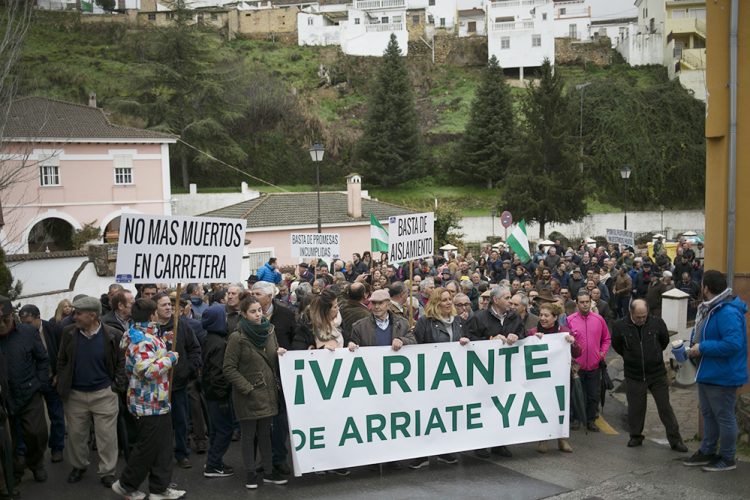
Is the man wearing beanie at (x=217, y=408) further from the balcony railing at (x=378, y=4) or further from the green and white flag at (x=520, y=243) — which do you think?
the balcony railing at (x=378, y=4)

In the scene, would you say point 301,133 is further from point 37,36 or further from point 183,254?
point 183,254

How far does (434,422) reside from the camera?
8320mm

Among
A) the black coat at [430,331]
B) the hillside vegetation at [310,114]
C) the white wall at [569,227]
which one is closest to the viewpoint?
the black coat at [430,331]

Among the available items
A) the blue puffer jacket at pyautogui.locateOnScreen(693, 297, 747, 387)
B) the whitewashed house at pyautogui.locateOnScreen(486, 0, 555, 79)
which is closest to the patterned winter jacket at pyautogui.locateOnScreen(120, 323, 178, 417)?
the blue puffer jacket at pyautogui.locateOnScreen(693, 297, 747, 387)

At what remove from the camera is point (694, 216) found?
58.0m

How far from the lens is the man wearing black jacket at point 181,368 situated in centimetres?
820

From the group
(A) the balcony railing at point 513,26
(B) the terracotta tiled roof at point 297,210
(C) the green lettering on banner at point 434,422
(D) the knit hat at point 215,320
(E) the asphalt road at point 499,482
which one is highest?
(A) the balcony railing at point 513,26

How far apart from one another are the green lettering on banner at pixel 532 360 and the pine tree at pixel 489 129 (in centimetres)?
5320

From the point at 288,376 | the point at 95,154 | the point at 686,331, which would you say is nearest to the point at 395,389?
the point at 288,376

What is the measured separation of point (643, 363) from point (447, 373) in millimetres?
2234

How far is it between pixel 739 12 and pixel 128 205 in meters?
38.2

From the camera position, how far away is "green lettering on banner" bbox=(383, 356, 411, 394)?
26.6ft

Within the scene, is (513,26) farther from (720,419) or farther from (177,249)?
(177,249)

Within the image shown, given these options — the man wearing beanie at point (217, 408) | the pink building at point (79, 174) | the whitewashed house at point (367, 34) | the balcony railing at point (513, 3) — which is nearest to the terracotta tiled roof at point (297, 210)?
the pink building at point (79, 174)
